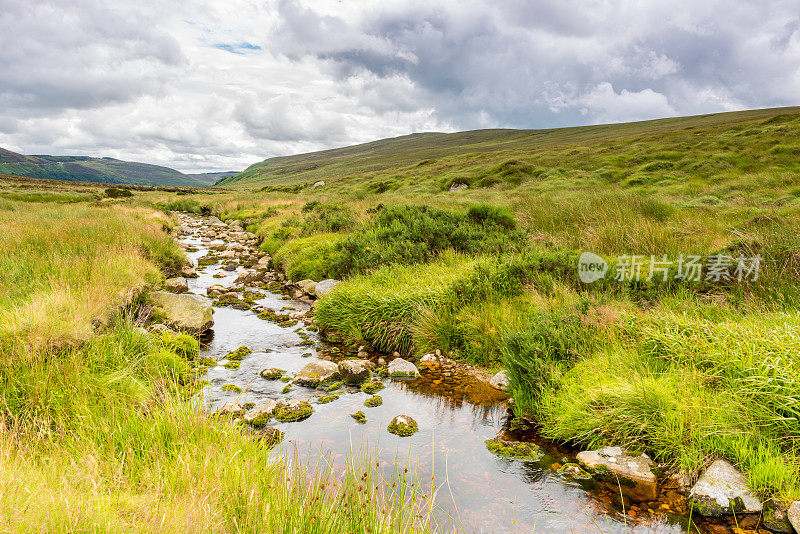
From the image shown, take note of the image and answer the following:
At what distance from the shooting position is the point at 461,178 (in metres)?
37.9

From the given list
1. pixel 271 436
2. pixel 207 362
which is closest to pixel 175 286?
pixel 207 362

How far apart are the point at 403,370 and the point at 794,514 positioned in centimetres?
433

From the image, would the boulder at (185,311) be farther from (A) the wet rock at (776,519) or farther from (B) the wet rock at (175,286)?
(A) the wet rock at (776,519)

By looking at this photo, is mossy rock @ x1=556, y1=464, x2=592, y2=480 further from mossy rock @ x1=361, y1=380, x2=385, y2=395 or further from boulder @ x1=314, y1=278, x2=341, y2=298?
boulder @ x1=314, y1=278, x2=341, y2=298

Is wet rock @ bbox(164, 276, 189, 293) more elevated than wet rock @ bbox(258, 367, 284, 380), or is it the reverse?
wet rock @ bbox(164, 276, 189, 293)

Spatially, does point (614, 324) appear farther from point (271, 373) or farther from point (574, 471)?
point (271, 373)

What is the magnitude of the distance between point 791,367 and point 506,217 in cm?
870

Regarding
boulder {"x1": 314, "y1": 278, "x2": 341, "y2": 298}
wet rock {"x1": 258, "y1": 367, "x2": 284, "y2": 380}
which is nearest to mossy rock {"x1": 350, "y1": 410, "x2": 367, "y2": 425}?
wet rock {"x1": 258, "y1": 367, "x2": 284, "y2": 380}

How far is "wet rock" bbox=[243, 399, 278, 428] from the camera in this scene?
4.70 metres

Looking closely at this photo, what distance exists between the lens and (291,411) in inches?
195

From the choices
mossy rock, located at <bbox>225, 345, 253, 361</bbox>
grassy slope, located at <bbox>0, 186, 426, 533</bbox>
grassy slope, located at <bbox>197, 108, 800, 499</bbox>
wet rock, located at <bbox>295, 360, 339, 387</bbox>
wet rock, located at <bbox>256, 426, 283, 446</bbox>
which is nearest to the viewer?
grassy slope, located at <bbox>0, 186, 426, 533</bbox>

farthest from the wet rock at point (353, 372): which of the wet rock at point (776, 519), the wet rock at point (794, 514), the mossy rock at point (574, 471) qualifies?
the wet rock at point (794, 514)

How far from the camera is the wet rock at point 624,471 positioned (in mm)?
3640

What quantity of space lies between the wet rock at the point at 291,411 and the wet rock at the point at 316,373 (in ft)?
2.48
